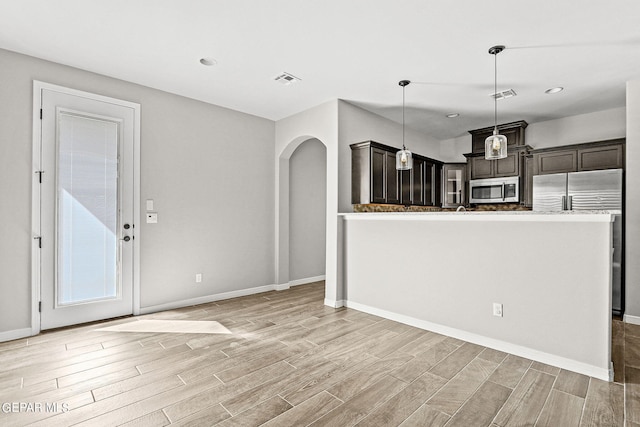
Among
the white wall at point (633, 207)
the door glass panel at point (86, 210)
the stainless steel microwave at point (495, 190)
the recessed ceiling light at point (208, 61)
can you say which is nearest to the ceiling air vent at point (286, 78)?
the recessed ceiling light at point (208, 61)

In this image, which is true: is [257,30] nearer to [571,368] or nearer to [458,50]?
[458,50]

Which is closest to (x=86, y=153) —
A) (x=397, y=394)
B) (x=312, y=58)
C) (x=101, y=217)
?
(x=101, y=217)

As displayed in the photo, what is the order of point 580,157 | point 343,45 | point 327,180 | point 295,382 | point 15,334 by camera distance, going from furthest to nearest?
point 580,157 → point 327,180 → point 15,334 → point 343,45 → point 295,382

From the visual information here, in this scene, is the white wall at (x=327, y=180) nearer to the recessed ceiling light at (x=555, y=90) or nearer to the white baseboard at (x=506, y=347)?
the white baseboard at (x=506, y=347)

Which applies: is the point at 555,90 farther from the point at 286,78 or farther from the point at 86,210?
the point at 86,210

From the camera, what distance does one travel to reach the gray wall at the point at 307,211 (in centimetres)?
564

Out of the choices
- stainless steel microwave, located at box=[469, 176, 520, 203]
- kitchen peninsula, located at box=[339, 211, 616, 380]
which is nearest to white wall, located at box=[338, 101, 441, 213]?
kitchen peninsula, located at box=[339, 211, 616, 380]

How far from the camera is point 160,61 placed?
334 cm

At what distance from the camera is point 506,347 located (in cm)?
292

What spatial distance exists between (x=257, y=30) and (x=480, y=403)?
3290 mm

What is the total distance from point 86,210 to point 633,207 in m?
6.12

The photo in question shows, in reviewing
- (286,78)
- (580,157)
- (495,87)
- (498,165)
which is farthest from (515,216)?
(498,165)

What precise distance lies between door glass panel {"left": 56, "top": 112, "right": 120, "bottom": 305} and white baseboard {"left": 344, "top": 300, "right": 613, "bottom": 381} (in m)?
3.18

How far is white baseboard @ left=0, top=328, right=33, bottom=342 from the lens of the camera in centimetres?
308
